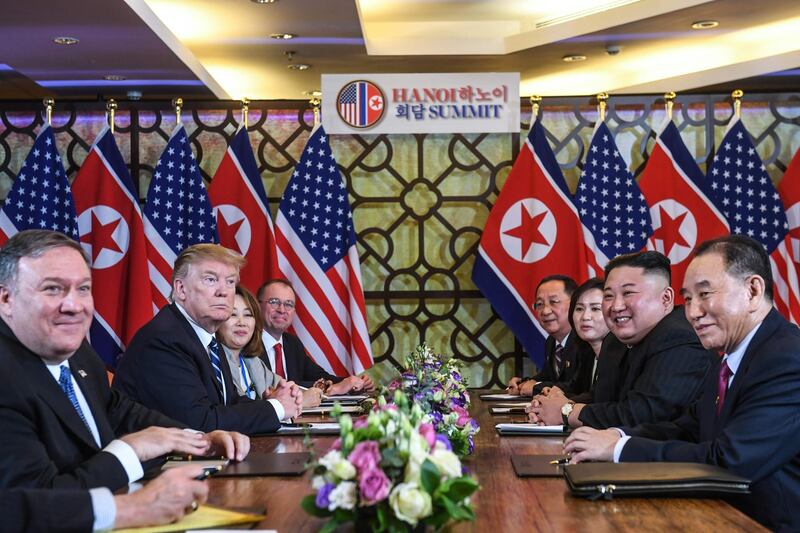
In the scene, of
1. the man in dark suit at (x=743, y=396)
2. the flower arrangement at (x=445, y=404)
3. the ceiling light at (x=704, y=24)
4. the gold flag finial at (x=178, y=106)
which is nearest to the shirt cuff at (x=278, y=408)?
the flower arrangement at (x=445, y=404)

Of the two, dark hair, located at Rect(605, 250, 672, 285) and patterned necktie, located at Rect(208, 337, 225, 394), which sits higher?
dark hair, located at Rect(605, 250, 672, 285)

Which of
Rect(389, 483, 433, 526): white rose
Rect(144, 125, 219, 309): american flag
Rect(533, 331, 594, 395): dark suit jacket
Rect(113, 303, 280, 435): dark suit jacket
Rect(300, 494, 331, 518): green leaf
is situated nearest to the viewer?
Rect(389, 483, 433, 526): white rose

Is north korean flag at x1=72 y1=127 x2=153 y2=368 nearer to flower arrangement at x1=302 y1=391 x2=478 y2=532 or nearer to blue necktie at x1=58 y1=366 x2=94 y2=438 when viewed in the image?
blue necktie at x1=58 y1=366 x2=94 y2=438

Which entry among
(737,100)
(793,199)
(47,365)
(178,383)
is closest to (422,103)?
(737,100)

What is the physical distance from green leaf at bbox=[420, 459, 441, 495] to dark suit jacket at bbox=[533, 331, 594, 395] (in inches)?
166

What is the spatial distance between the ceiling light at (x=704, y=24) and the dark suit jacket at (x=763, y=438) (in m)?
4.51

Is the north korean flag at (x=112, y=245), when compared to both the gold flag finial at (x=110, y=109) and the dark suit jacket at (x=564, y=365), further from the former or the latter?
the dark suit jacket at (x=564, y=365)

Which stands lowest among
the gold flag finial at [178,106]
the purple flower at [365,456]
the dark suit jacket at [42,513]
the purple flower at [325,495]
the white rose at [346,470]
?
the dark suit jacket at [42,513]

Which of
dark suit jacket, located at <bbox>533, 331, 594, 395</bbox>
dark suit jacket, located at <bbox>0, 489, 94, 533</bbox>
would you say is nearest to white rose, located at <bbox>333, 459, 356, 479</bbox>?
dark suit jacket, located at <bbox>0, 489, 94, 533</bbox>

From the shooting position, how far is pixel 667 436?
3.40 metres

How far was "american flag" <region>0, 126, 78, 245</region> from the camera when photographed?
22.4 ft

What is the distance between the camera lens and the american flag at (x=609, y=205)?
7121 millimetres

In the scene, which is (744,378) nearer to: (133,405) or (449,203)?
(133,405)

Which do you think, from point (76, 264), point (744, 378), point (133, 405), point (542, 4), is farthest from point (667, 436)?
point (542, 4)
